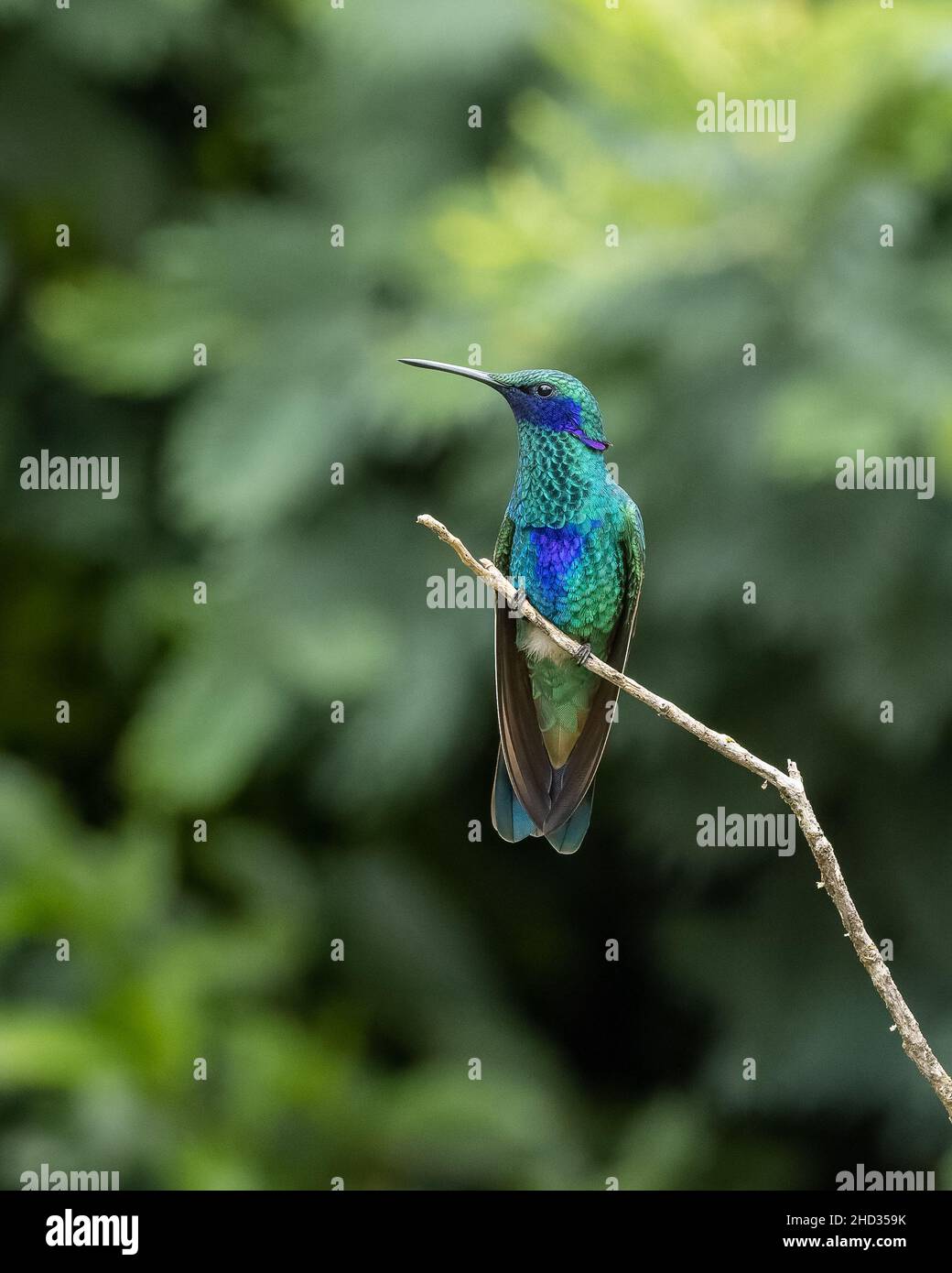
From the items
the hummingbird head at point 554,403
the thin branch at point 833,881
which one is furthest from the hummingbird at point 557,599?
the thin branch at point 833,881

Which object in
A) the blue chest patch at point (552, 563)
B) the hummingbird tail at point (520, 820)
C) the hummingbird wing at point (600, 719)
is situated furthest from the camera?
the blue chest patch at point (552, 563)

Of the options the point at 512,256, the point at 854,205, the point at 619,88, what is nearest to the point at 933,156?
the point at 854,205


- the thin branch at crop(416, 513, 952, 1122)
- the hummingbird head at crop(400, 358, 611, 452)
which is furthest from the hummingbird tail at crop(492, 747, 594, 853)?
the hummingbird head at crop(400, 358, 611, 452)

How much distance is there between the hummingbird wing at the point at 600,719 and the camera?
146 cm

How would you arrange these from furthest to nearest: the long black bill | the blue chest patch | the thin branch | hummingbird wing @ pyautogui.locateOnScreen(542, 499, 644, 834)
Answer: the blue chest patch → hummingbird wing @ pyautogui.locateOnScreen(542, 499, 644, 834) → the long black bill → the thin branch

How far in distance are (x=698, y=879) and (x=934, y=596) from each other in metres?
1.64

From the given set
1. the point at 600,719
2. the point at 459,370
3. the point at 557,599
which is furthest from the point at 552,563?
the point at 459,370

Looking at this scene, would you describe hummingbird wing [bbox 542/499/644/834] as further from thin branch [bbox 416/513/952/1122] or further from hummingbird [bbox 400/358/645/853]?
thin branch [bbox 416/513/952/1122]

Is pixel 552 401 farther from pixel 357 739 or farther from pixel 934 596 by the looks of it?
pixel 357 739

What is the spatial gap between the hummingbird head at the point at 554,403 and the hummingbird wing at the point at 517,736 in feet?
0.67

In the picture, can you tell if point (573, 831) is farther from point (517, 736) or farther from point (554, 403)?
point (554, 403)

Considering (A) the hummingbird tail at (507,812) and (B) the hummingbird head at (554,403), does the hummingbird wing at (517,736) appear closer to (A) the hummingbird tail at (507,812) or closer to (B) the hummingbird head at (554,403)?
(A) the hummingbird tail at (507,812)

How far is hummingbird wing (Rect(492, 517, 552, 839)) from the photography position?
141 cm

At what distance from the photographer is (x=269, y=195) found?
255 inches
